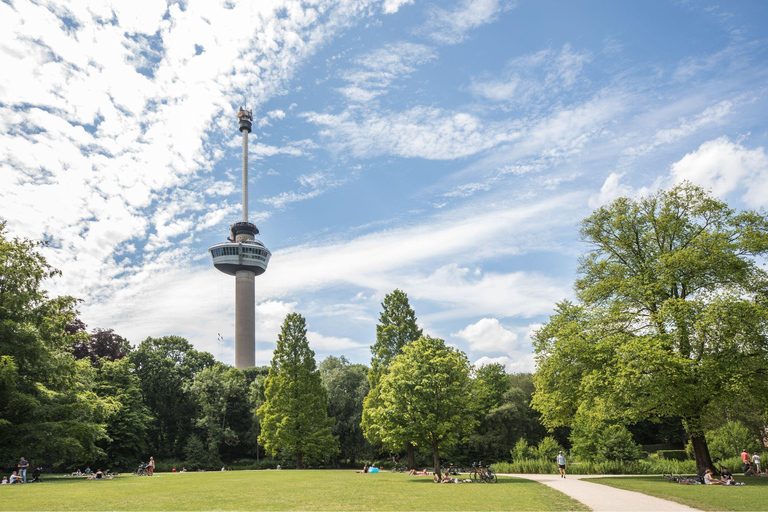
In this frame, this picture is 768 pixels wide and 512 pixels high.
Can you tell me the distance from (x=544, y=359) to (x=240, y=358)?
94.6 meters

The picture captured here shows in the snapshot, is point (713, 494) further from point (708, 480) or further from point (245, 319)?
point (245, 319)

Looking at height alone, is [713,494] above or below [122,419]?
below

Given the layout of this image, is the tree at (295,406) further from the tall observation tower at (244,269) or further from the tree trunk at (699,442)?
the tall observation tower at (244,269)

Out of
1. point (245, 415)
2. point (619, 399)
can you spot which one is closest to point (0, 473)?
point (245, 415)

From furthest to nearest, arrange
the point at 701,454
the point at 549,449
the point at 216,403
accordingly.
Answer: the point at 216,403 < the point at 549,449 < the point at 701,454

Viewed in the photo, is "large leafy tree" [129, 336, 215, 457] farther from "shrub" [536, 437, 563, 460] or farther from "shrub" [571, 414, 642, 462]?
"shrub" [571, 414, 642, 462]

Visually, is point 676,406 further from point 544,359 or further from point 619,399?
point 544,359

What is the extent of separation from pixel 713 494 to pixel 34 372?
3818 centimetres

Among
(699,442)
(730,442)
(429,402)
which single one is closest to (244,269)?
(429,402)

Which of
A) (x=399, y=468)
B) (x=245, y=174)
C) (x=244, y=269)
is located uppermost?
(x=245, y=174)

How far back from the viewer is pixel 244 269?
123750 mm

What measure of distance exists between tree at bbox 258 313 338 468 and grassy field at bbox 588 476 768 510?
109 feet

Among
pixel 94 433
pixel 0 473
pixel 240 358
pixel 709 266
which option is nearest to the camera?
pixel 709 266

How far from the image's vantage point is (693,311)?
82.1 feet
